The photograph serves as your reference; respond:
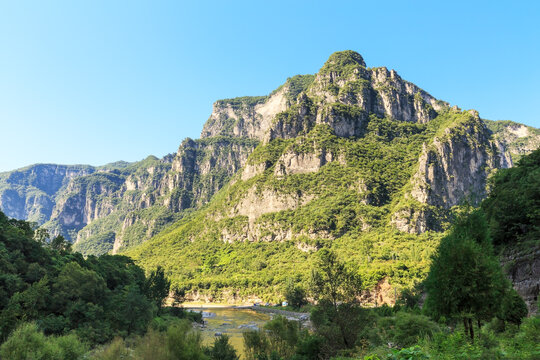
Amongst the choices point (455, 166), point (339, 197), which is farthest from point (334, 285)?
point (455, 166)

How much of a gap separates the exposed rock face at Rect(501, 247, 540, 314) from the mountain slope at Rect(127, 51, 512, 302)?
5301cm

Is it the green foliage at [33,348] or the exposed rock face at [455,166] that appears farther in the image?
the exposed rock face at [455,166]

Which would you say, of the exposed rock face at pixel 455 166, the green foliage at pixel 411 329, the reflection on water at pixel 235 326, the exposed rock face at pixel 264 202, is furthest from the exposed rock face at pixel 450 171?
the green foliage at pixel 411 329

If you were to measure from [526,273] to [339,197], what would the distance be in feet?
391

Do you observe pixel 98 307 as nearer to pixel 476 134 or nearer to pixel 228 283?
pixel 228 283

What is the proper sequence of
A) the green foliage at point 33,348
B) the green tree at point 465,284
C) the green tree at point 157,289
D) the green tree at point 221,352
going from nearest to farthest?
the green tree at point 465,284 → the green foliage at point 33,348 → the green tree at point 221,352 → the green tree at point 157,289

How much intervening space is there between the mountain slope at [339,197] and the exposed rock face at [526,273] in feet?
174

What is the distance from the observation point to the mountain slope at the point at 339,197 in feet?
381

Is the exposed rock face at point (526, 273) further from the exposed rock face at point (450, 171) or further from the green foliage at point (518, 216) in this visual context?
the exposed rock face at point (450, 171)

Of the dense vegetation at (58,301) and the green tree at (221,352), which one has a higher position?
the dense vegetation at (58,301)

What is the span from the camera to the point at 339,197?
481 ft

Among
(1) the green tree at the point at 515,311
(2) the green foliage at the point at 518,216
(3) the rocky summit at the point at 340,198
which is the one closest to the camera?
(1) the green tree at the point at 515,311

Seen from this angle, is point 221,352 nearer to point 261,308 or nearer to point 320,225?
point 261,308

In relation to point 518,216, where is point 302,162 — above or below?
above
